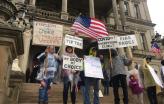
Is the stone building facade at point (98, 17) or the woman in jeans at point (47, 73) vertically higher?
the stone building facade at point (98, 17)

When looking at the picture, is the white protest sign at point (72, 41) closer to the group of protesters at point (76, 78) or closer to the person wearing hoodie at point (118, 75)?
the group of protesters at point (76, 78)

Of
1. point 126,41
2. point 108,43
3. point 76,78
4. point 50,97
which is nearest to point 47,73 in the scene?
point 76,78

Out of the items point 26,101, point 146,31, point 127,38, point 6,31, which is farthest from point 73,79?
point 146,31

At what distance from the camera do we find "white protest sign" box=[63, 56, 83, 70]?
7.61 m

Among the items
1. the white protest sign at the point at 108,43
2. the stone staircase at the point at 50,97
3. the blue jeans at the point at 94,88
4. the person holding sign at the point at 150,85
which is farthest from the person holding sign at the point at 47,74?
the person holding sign at the point at 150,85

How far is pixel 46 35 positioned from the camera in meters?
13.6

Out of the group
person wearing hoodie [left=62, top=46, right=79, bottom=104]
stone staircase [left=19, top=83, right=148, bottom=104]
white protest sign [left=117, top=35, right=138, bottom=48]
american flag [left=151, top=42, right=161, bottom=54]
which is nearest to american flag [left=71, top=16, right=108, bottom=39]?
white protest sign [left=117, top=35, right=138, bottom=48]

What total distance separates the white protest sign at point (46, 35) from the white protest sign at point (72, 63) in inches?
208

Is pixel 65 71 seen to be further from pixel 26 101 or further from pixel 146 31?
pixel 146 31

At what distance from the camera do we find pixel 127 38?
30.8ft

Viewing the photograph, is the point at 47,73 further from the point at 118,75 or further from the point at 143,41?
the point at 143,41

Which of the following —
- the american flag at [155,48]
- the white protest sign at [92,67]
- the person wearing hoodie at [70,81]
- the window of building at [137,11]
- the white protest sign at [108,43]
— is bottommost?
the person wearing hoodie at [70,81]

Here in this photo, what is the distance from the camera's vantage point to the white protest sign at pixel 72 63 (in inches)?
299

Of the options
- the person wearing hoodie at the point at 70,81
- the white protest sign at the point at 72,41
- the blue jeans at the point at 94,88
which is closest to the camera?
the blue jeans at the point at 94,88
